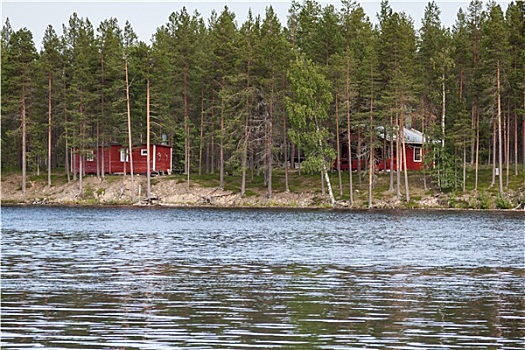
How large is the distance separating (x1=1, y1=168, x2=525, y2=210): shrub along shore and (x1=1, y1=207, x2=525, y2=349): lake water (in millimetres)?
25602

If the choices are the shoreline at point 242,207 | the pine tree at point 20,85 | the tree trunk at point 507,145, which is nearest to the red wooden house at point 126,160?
the pine tree at point 20,85

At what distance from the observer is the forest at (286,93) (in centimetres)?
8044

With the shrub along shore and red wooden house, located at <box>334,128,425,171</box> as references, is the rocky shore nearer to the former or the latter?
the shrub along shore

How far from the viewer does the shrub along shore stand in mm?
79562

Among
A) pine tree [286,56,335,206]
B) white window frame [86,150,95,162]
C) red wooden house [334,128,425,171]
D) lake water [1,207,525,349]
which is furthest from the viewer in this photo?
red wooden house [334,128,425,171]

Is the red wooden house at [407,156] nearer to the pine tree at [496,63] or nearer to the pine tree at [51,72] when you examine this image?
the pine tree at [496,63]

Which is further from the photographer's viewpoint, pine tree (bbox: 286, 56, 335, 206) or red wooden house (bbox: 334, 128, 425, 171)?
red wooden house (bbox: 334, 128, 425, 171)

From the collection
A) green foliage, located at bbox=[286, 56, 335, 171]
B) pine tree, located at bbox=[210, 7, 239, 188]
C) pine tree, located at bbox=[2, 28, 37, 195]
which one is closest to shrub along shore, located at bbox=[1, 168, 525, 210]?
pine tree, located at bbox=[210, 7, 239, 188]

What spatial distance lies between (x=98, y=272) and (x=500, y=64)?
56.2m

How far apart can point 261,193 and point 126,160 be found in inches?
750

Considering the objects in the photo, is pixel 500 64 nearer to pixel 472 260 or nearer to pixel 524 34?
pixel 524 34

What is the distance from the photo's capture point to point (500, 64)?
253 feet

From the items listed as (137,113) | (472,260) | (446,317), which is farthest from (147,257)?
(137,113)

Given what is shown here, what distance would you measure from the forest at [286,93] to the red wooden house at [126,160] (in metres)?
1.23
